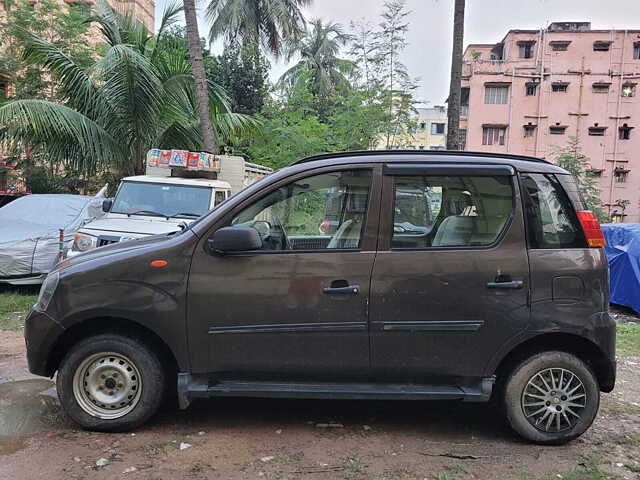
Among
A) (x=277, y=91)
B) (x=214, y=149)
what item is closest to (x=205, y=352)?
(x=214, y=149)

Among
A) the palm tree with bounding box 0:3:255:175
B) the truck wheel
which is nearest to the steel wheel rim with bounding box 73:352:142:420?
the truck wheel

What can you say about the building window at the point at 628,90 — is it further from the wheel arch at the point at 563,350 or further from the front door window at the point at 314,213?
the front door window at the point at 314,213

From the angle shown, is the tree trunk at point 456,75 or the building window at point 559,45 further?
the building window at point 559,45

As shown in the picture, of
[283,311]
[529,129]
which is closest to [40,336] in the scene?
[283,311]

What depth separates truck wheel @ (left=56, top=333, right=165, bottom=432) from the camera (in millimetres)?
3701

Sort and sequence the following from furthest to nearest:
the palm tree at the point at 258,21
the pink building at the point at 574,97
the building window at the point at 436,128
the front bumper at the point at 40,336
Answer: the building window at the point at 436,128, the pink building at the point at 574,97, the palm tree at the point at 258,21, the front bumper at the point at 40,336

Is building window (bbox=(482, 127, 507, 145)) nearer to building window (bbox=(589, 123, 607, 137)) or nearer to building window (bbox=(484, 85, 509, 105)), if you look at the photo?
building window (bbox=(484, 85, 509, 105))

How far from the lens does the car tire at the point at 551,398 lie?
3.70m

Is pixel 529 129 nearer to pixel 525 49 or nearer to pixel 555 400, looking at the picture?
pixel 525 49

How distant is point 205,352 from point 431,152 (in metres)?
2.24

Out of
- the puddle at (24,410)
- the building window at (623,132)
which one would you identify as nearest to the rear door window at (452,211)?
the puddle at (24,410)

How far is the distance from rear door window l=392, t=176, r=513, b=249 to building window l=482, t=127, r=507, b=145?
127ft

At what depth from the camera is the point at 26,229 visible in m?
8.79

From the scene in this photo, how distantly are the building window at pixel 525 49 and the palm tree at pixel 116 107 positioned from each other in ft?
108
